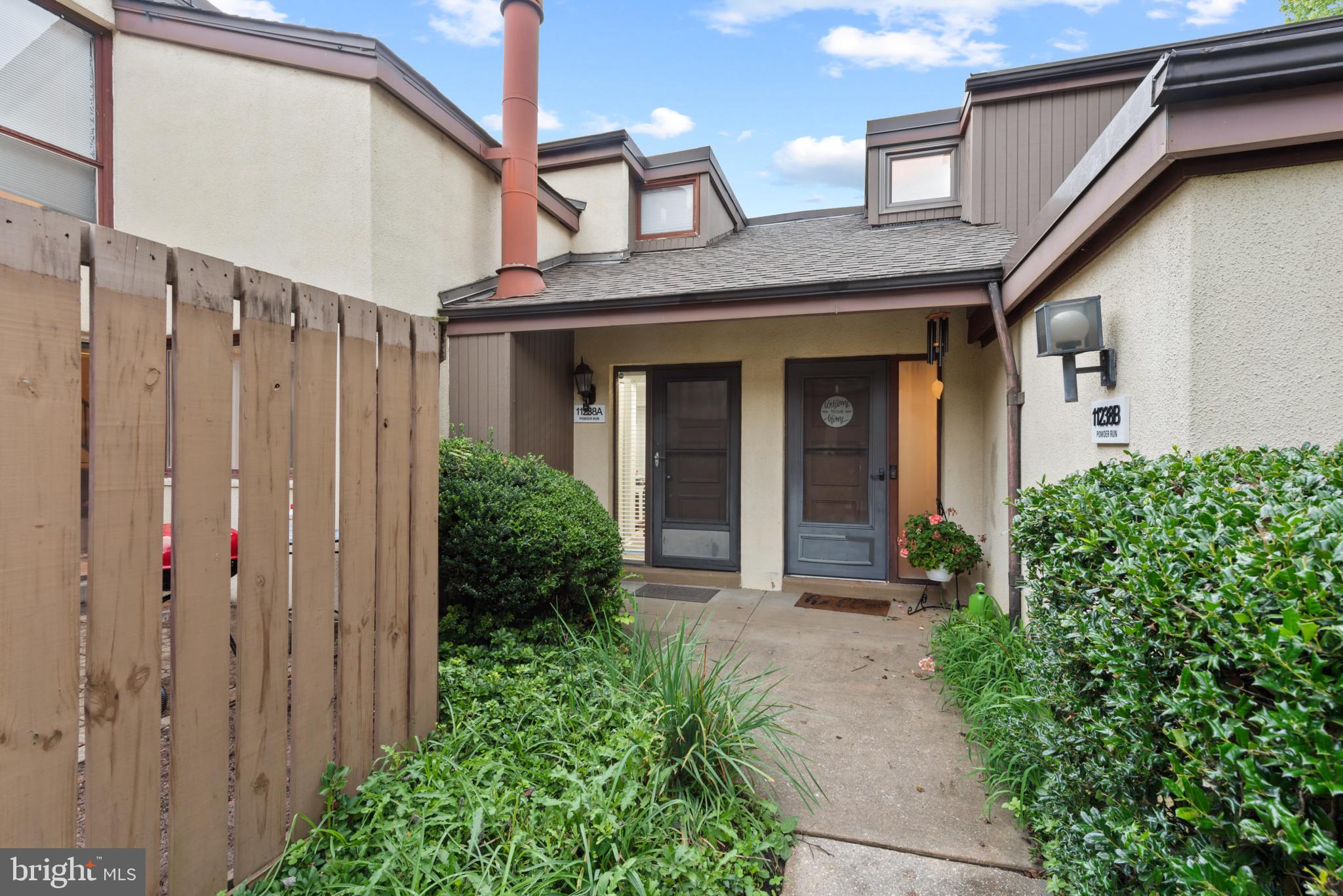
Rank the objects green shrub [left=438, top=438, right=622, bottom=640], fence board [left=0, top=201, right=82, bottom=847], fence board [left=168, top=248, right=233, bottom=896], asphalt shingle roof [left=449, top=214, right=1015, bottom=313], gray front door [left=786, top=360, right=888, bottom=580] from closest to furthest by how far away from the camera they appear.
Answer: fence board [left=0, top=201, right=82, bottom=847]
fence board [left=168, top=248, right=233, bottom=896]
green shrub [left=438, top=438, right=622, bottom=640]
asphalt shingle roof [left=449, top=214, right=1015, bottom=313]
gray front door [left=786, top=360, right=888, bottom=580]

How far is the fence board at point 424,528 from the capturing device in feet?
8.10

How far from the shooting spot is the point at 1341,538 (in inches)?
38.2

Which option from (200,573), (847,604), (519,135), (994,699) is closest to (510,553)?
(200,573)

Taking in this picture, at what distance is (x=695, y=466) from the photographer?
643cm

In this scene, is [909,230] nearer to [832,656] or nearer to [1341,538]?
[832,656]

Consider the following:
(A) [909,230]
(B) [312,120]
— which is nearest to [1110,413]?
(A) [909,230]

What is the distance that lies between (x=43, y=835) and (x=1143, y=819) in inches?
95.9

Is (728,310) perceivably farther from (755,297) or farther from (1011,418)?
(1011,418)

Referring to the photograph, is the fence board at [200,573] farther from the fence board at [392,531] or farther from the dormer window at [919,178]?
the dormer window at [919,178]

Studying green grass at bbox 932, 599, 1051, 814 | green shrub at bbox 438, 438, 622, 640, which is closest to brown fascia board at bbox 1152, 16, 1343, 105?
green grass at bbox 932, 599, 1051, 814

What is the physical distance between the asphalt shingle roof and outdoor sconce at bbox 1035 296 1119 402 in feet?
5.61

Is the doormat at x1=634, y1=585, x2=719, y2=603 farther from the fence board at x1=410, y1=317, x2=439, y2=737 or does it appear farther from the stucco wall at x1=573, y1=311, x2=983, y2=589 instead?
Answer: the fence board at x1=410, y1=317, x2=439, y2=737

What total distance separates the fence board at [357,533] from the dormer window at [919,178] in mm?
6520

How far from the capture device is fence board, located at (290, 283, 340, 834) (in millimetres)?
1969
